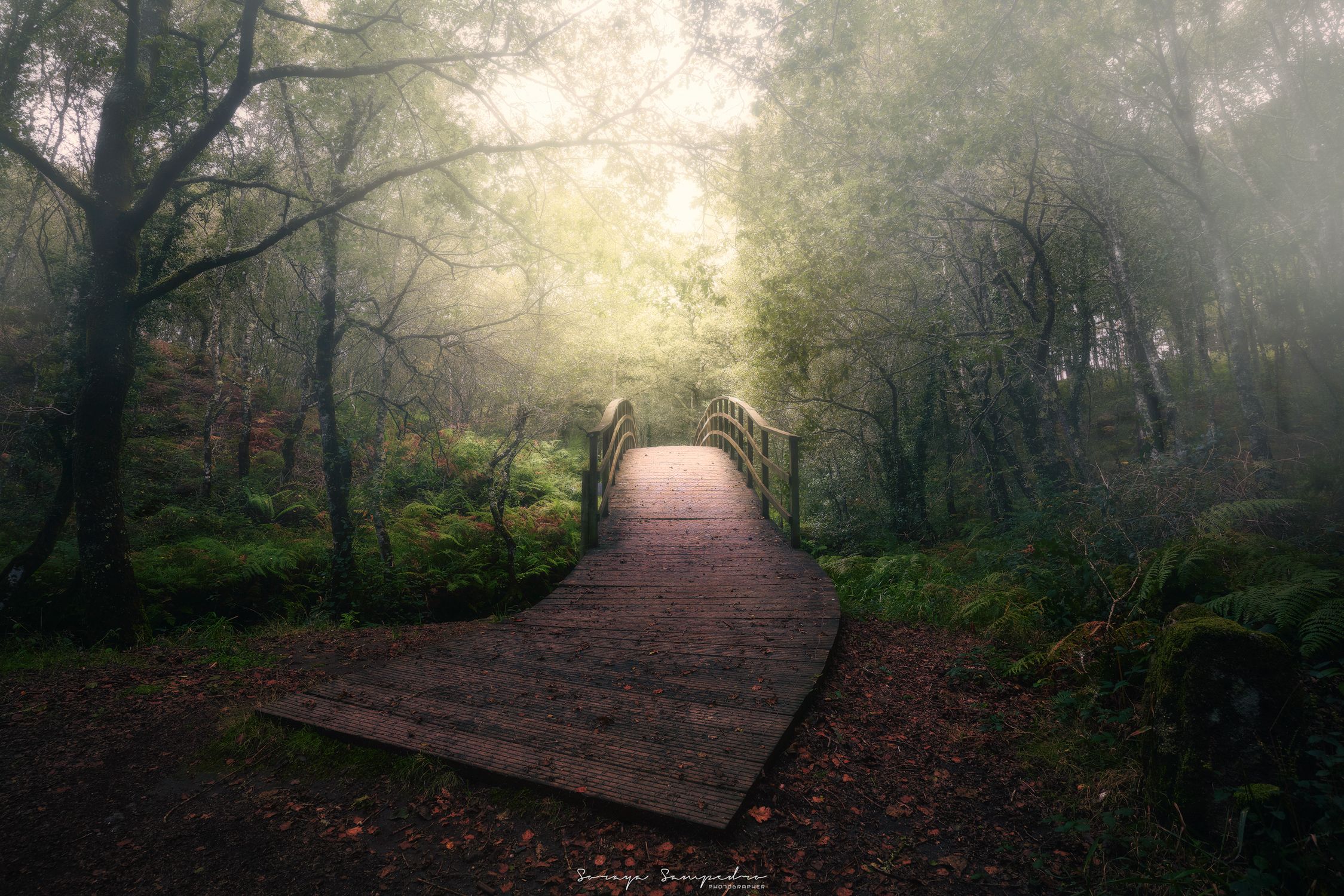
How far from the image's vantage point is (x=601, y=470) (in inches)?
329

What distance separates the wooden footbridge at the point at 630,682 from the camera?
254 centimetres

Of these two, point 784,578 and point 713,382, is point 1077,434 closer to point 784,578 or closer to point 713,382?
point 784,578

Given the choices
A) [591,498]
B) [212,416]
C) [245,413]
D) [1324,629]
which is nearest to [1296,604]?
[1324,629]

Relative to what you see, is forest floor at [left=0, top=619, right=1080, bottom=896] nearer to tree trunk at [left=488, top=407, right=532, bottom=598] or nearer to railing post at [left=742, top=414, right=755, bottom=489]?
tree trunk at [left=488, top=407, right=532, bottom=598]

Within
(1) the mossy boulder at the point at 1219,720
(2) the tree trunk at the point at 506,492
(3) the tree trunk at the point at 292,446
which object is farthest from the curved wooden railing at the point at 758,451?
(3) the tree trunk at the point at 292,446

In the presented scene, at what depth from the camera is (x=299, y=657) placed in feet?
14.8

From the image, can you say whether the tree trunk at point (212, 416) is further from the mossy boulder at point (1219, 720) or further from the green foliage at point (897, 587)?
the mossy boulder at point (1219, 720)

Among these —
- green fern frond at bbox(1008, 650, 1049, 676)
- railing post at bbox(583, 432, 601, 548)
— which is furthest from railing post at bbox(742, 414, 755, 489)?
green fern frond at bbox(1008, 650, 1049, 676)

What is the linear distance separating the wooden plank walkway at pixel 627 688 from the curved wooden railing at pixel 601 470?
0.77 meters

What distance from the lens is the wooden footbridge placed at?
8.34 ft

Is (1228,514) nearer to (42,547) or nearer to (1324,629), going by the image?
(1324,629)

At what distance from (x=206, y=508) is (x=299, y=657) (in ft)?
23.9

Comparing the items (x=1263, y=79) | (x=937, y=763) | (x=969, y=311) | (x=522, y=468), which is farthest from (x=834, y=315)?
(x=1263, y=79)

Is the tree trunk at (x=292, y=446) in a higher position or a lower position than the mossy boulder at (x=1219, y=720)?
higher
